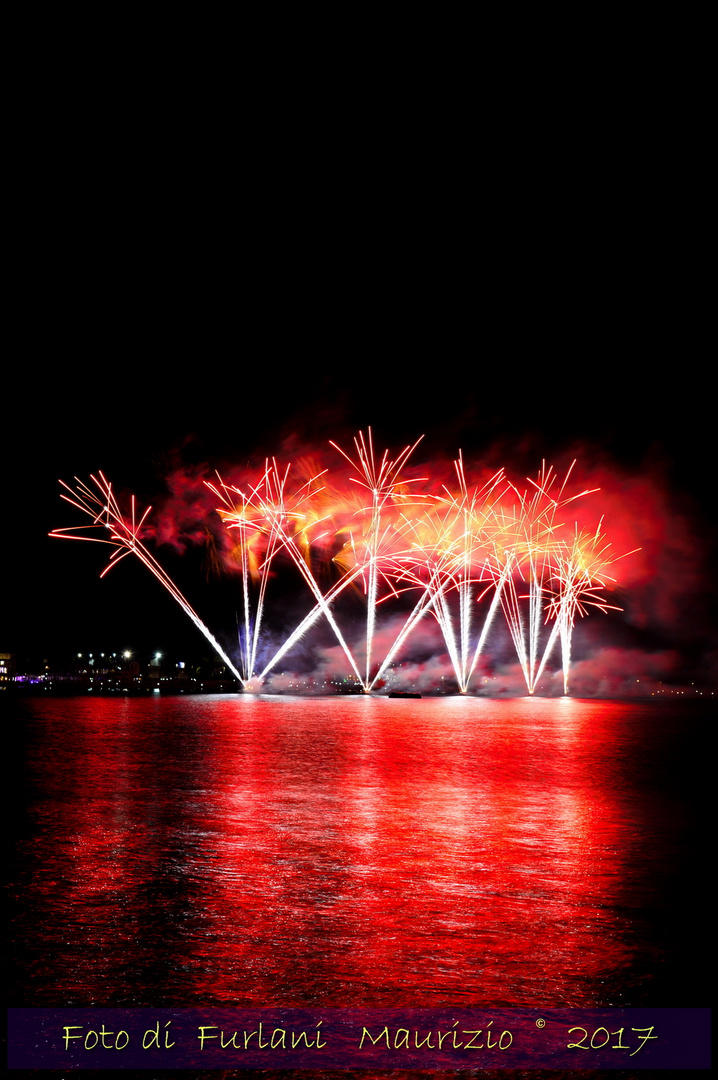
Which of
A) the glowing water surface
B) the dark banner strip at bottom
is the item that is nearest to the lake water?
the glowing water surface

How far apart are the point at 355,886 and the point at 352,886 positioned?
0.03 m

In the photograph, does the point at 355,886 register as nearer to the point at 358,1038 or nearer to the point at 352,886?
the point at 352,886

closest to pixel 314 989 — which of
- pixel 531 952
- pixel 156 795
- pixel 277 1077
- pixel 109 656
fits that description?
pixel 277 1077

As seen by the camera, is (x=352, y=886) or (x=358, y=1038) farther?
(x=352, y=886)

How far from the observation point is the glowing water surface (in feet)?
23.2

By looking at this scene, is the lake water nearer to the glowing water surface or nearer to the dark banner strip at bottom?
the glowing water surface

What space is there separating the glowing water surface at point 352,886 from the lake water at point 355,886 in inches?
1.1

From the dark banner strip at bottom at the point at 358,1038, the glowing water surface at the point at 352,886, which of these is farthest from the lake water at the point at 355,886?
the dark banner strip at bottom at the point at 358,1038

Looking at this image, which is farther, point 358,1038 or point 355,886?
point 355,886

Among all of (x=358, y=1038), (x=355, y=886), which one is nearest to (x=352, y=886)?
(x=355, y=886)

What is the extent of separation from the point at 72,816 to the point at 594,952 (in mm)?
9234

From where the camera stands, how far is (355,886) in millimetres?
10047

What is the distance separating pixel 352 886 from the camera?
32.9ft

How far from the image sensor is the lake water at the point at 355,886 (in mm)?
7070
